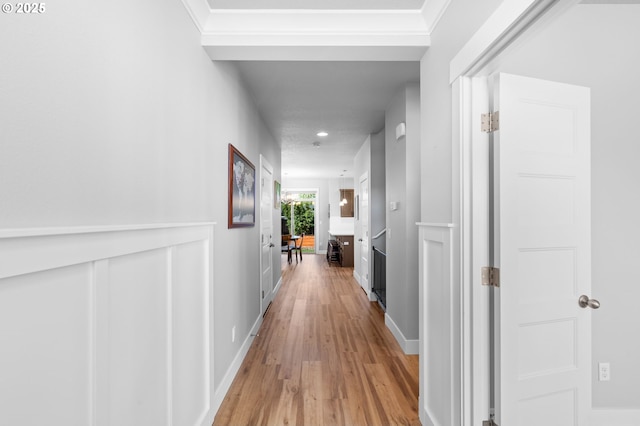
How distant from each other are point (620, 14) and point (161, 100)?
2.76 meters

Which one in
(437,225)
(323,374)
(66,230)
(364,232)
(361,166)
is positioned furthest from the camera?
(361,166)

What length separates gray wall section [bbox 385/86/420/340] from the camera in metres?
2.93

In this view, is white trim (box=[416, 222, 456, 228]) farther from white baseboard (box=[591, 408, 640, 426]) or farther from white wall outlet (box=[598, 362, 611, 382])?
white baseboard (box=[591, 408, 640, 426])

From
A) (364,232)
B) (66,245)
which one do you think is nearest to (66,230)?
(66,245)

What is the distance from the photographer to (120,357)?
0.98 metres

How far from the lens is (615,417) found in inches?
72.3

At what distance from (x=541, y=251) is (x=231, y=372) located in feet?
7.33

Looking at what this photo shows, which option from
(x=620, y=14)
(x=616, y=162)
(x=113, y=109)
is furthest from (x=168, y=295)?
(x=620, y=14)

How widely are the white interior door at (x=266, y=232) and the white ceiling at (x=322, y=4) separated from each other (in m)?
2.05

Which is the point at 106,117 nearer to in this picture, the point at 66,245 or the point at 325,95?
the point at 66,245

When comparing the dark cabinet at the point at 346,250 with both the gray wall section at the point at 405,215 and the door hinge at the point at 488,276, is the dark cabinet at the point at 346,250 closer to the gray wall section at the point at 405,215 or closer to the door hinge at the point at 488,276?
the gray wall section at the point at 405,215

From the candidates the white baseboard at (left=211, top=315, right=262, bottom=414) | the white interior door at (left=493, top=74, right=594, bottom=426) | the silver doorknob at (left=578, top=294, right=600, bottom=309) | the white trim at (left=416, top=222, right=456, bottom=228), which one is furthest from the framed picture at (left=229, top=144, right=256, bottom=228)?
the silver doorknob at (left=578, top=294, right=600, bottom=309)

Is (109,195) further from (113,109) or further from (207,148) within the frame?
(207,148)

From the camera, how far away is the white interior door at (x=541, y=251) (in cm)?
134
